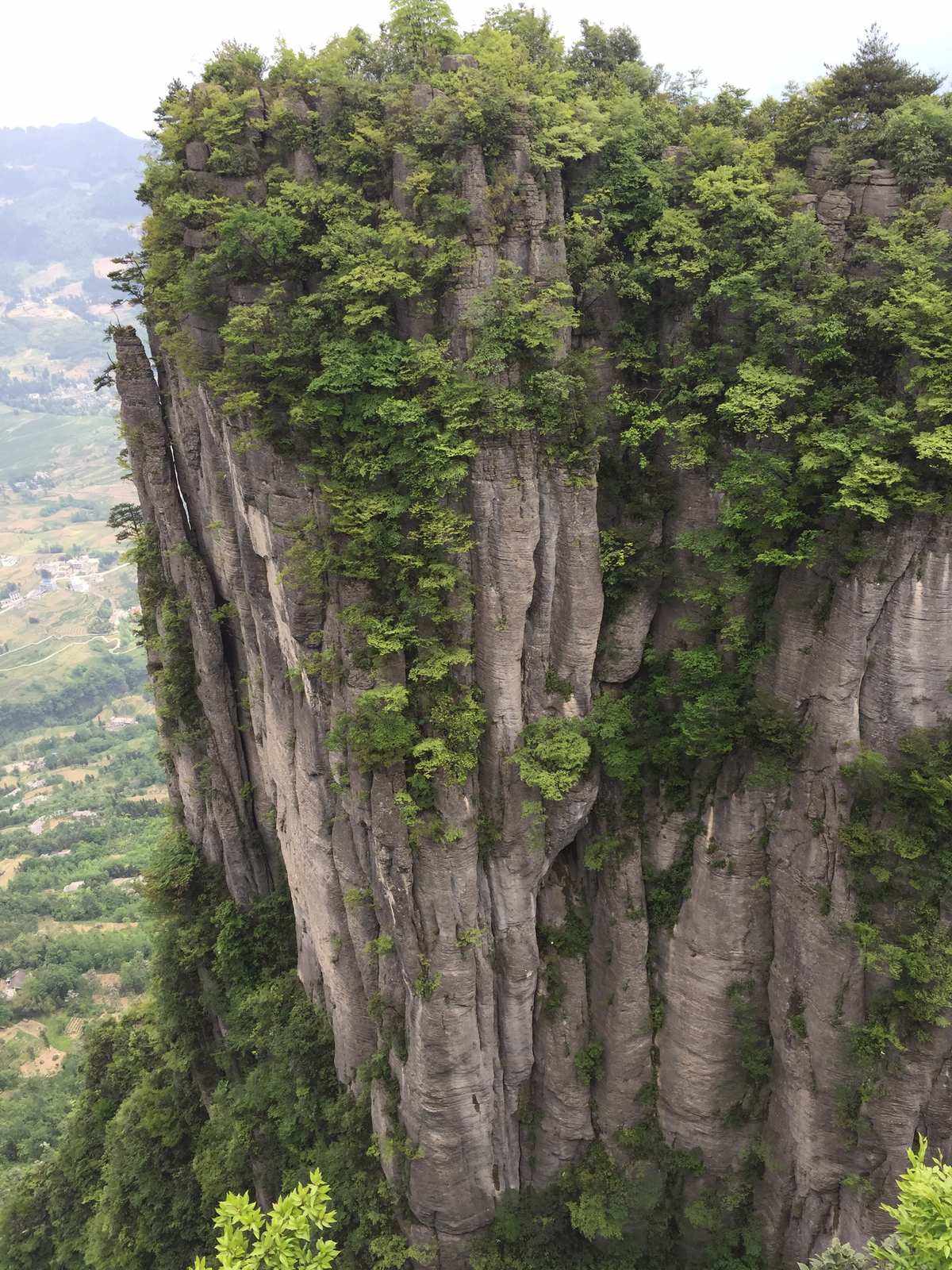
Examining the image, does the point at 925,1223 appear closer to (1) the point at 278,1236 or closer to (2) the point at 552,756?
(1) the point at 278,1236

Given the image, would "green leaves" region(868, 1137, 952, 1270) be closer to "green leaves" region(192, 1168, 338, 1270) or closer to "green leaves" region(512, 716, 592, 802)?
"green leaves" region(192, 1168, 338, 1270)

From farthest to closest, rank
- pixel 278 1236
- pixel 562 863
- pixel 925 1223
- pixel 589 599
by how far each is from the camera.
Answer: pixel 562 863 → pixel 589 599 → pixel 278 1236 → pixel 925 1223

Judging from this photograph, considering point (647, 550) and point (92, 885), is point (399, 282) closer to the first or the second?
point (647, 550)

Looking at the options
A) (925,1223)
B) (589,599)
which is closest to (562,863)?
(589,599)

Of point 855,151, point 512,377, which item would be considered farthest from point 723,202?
point 512,377

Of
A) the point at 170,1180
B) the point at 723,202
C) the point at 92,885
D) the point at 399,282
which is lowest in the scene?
the point at 92,885

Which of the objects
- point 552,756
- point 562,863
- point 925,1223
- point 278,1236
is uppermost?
point 552,756

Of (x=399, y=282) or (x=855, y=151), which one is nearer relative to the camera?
(x=399, y=282)
